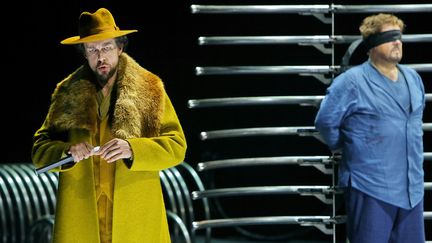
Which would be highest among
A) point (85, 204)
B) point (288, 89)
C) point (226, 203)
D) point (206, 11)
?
point (206, 11)

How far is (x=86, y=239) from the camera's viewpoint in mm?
4871

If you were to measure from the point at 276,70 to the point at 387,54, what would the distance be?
3.06 feet

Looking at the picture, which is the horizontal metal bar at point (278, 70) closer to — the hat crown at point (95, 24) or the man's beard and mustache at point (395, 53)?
the man's beard and mustache at point (395, 53)

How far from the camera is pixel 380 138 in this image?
6.38 meters

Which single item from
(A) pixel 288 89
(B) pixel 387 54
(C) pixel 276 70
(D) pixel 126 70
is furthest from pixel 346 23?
(D) pixel 126 70

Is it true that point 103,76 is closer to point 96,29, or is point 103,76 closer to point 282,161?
point 96,29

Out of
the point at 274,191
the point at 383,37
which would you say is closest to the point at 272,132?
the point at 274,191

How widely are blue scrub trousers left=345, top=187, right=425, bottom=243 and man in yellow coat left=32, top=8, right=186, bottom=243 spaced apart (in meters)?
1.75

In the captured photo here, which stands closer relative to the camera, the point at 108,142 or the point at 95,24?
the point at 108,142

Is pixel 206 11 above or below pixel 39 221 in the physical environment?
above

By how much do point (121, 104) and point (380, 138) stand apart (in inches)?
79.8

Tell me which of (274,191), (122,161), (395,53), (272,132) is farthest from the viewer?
(274,191)

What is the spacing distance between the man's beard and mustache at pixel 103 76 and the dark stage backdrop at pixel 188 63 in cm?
418

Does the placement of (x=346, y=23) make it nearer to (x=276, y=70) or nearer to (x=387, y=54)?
(x=276, y=70)
